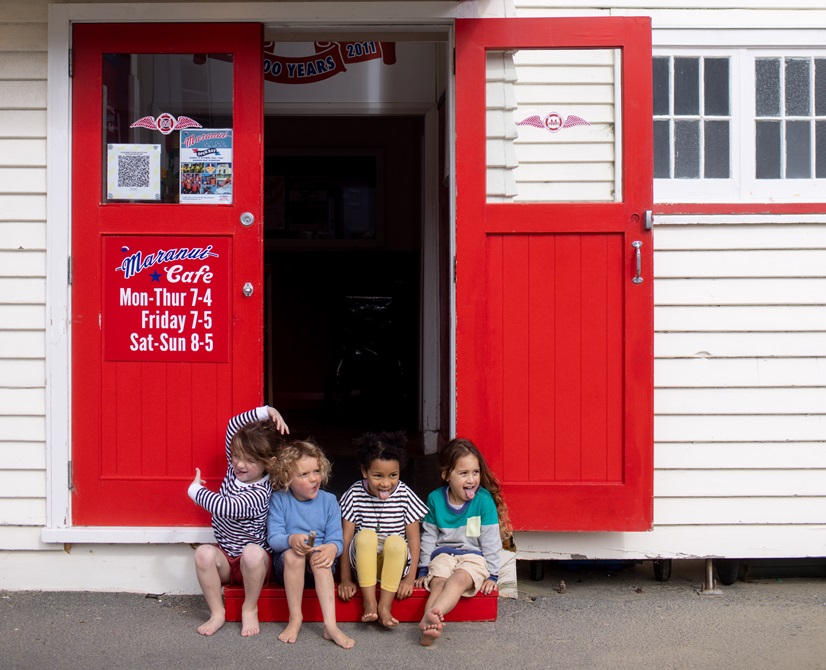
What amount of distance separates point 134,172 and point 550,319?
2.01 metres

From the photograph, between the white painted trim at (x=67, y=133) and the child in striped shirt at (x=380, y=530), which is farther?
the white painted trim at (x=67, y=133)

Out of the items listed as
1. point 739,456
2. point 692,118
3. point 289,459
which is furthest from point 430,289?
point 289,459

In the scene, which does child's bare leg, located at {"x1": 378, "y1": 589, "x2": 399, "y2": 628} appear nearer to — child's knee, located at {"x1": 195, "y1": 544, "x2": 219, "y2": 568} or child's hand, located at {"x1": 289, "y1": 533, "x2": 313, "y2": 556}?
child's hand, located at {"x1": 289, "y1": 533, "x2": 313, "y2": 556}

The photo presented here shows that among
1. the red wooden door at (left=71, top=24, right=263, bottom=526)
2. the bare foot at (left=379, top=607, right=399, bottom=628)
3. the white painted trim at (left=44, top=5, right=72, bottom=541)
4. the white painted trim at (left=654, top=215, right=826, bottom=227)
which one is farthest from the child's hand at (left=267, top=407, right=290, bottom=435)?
the white painted trim at (left=654, top=215, right=826, bottom=227)

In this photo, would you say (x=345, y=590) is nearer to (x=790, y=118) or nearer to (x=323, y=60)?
(x=790, y=118)

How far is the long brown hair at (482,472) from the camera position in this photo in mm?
4305

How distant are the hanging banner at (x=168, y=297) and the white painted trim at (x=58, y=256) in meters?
0.20

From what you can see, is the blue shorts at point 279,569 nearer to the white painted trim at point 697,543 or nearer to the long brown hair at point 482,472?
the long brown hair at point 482,472

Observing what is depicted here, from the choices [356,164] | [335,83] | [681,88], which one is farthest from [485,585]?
[356,164]

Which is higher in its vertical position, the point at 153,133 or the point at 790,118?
the point at 790,118

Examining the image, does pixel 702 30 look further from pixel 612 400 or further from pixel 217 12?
pixel 217 12

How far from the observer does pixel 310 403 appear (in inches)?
365

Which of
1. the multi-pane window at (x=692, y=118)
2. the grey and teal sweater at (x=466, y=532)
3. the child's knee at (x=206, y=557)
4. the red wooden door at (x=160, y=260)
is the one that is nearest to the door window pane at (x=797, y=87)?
the multi-pane window at (x=692, y=118)

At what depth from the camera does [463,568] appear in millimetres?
4219
